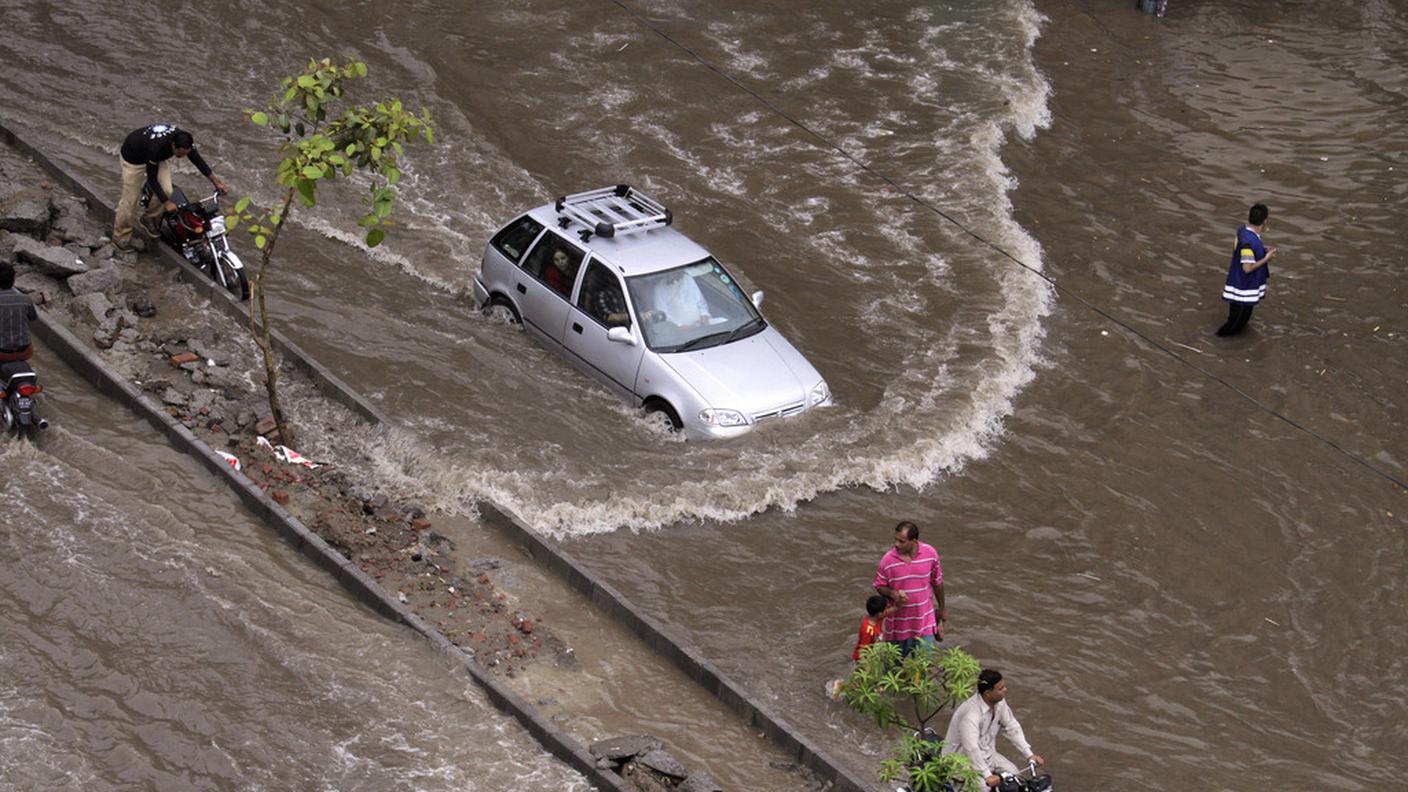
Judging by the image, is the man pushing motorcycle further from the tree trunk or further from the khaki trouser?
the tree trunk

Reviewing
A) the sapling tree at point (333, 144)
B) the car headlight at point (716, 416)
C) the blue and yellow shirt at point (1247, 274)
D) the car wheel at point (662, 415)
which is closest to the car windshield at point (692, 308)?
the car wheel at point (662, 415)

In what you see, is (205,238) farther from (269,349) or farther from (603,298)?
(603,298)

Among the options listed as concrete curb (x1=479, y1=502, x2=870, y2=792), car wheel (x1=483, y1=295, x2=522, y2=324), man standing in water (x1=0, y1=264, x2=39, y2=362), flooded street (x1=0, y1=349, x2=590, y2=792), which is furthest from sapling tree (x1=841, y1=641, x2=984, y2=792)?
man standing in water (x1=0, y1=264, x2=39, y2=362)

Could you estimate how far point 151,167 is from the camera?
13.5 m

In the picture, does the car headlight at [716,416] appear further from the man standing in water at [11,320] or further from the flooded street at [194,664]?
the man standing in water at [11,320]

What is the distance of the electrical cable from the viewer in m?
13.7

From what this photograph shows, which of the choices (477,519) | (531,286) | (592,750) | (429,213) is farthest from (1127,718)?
(429,213)

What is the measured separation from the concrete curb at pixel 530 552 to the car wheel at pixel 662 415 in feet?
6.35

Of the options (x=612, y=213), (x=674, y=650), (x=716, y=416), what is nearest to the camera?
(x=674, y=650)

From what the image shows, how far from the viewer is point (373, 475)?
463 inches

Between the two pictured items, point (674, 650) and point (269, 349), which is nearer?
point (674, 650)

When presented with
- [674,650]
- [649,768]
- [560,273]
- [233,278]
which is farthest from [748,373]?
[233,278]

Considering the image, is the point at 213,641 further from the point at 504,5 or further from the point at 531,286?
the point at 504,5

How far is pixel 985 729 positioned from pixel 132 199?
919cm
